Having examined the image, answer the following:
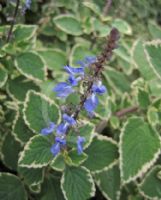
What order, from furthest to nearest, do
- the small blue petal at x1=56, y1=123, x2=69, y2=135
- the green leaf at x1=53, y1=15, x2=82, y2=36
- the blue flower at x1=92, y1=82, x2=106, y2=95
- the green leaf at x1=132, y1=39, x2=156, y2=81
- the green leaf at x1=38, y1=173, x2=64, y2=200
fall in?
1. the green leaf at x1=53, y1=15, x2=82, y2=36
2. the green leaf at x1=132, y1=39, x2=156, y2=81
3. the green leaf at x1=38, y1=173, x2=64, y2=200
4. the small blue petal at x1=56, y1=123, x2=69, y2=135
5. the blue flower at x1=92, y1=82, x2=106, y2=95

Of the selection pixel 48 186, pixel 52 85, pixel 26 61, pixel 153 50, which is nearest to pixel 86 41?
pixel 52 85

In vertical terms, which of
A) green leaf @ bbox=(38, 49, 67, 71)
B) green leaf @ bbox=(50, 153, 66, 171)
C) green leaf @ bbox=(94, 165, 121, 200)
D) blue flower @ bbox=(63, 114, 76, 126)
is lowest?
green leaf @ bbox=(94, 165, 121, 200)

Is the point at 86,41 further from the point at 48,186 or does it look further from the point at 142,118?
the point at 48,186

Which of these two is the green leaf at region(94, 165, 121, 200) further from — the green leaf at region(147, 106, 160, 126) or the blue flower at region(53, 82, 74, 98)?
the blue flower at region(53, 82, 74, 98)


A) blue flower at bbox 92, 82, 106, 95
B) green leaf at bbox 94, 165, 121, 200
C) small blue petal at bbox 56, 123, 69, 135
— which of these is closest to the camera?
blue flower at bbox 92, 82, 106, 95

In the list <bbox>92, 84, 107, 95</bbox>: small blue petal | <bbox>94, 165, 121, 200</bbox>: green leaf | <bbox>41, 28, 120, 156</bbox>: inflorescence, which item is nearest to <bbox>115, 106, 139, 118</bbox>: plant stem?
<bbox>94, 165, 121, 200</bbox>: green leaf

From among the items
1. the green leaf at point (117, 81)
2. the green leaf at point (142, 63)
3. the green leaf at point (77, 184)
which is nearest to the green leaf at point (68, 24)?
the green leaf at point (117, 81)

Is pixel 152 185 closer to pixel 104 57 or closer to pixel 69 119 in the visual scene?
pixel 69 119
